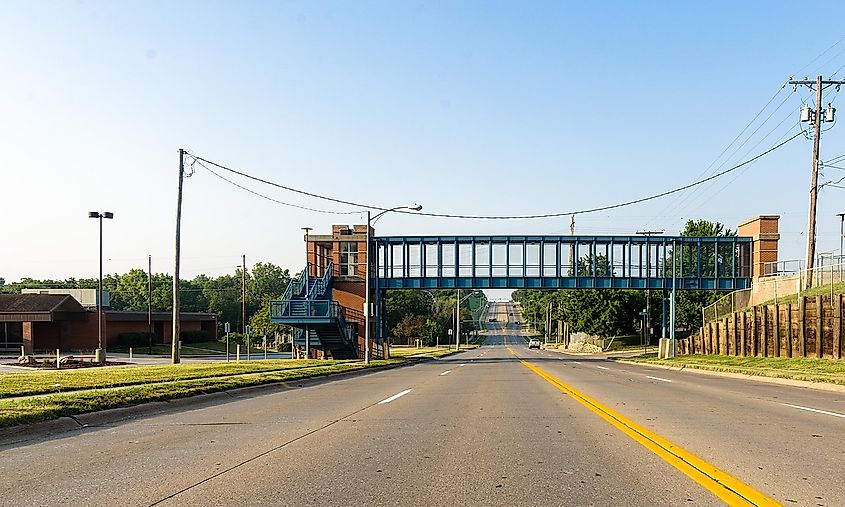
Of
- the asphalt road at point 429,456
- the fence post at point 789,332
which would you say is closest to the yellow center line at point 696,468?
the asphalt road at point 429,456

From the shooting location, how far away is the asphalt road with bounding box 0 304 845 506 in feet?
22.4

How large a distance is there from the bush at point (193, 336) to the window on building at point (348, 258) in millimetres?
31744

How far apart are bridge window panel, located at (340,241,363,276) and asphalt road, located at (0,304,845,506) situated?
43.4 m

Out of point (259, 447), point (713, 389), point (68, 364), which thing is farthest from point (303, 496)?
point (68, 364)

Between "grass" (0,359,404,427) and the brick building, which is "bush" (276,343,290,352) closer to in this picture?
the brick building

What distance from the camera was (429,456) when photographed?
8.87 metres

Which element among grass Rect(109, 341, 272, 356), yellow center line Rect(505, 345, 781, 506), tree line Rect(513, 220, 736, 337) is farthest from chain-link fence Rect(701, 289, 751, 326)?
yellow center line Rect(505, 345, 781, 506)

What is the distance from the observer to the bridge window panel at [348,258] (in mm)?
58844

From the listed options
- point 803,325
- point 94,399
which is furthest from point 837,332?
point 94,399

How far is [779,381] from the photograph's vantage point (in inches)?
997

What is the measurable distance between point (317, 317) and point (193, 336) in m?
44.3

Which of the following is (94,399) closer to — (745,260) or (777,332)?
(777,332)

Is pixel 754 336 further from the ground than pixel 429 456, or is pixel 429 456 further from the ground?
pixel 429 456

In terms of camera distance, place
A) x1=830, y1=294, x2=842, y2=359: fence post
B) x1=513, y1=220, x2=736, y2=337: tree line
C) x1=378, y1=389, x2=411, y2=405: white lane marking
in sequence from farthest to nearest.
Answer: x1=513, y1=220, x2=736, y2=337: tree line
x1=830, y1=294, x2=842, y2=359: fence post
x1=378, y1=389, x2=411, y2=405: white lane marking
